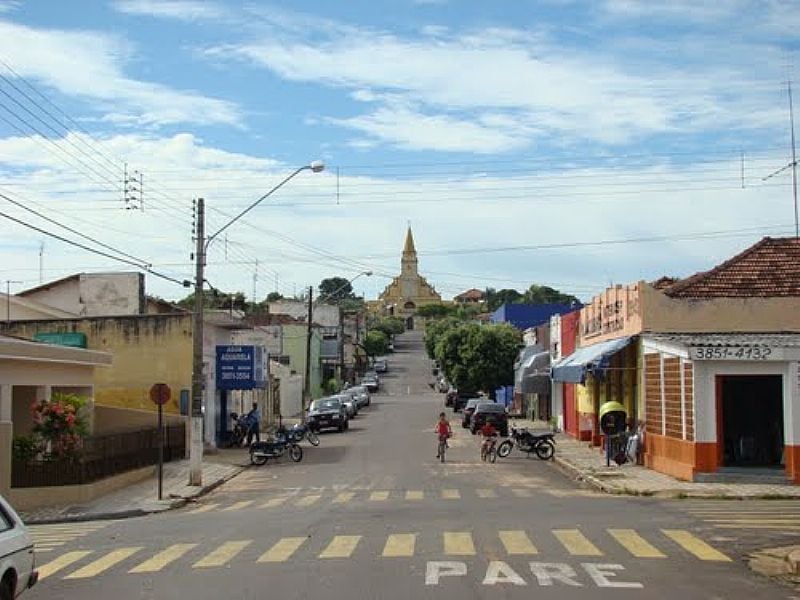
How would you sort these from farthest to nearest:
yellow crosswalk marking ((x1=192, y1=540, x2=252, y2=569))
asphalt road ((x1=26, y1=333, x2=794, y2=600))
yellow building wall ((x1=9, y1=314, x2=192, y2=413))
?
1. yellow building wall ((x1=9, y1=314, x2=192, y2=413))
2. yellow crosswalk marking ((x1=192, y1=540, x2=252, y2=569))
3. asphalt road ((x1=26, y1=333, x2=794, y2=600))

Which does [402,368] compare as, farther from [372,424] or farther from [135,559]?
[135,559]

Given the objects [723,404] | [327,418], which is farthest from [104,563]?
[327,418]

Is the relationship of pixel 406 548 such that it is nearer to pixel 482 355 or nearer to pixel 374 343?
pixel 482 355

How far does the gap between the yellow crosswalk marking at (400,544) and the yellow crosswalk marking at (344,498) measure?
6.73 meters

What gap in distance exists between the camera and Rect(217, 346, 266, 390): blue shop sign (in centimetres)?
4731

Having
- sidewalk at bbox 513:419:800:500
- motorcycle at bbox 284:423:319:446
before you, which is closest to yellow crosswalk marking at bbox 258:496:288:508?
sidewalk at bbox 513:419:800:500

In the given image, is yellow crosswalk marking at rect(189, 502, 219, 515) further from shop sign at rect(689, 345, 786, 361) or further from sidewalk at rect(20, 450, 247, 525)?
shop sign at rect(689, 345, 786, 361)

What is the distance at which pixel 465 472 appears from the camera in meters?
31.9

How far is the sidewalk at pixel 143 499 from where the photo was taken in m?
23.7

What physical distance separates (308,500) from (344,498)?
0.79 meters

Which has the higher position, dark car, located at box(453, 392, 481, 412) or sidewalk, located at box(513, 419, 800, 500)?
dark car, located at box(453, 392, 481, 412)

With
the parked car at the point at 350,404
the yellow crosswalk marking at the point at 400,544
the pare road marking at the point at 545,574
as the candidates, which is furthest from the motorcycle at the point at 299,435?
the pare road marking at the point at 545,574

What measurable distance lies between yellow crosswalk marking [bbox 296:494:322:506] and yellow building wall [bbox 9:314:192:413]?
A: 1723cm

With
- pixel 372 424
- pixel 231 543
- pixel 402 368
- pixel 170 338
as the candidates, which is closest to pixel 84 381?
pixel 170 338
